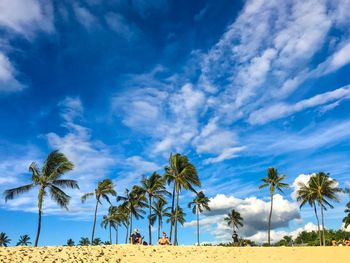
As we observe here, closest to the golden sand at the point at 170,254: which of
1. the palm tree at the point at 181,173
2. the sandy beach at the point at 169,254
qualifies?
the sandy beach at the point at 169,254

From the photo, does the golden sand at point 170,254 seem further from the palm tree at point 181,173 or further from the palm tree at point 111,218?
the palm tree at point 111,218

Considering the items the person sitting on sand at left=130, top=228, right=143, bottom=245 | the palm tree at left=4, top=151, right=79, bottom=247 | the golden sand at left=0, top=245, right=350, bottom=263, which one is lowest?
the golden sand at left=0, top=245, right=350, bottom=263

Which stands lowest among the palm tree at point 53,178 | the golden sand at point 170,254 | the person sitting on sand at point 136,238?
the golden sand at point 170,254

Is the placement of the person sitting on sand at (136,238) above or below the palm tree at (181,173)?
below

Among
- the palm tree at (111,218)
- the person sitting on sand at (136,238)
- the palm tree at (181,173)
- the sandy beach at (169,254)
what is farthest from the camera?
the palm tree at (111,218)

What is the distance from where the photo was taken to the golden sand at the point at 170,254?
63.3 ft

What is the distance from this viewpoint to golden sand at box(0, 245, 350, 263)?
1930cm

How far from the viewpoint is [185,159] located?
49125 millimetres

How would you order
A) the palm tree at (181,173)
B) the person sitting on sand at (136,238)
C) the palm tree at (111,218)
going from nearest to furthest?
the person sitting on sand at (136,238)
the palm tree at (181,173)
the palm tree at (111,218)

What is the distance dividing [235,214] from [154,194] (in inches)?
1674

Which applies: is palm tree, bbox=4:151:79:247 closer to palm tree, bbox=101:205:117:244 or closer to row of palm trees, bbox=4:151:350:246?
row of palm trees, bbox=4:151:350:246

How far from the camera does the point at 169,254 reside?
2375 centimetres

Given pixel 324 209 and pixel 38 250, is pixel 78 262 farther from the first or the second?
pixel 324 209

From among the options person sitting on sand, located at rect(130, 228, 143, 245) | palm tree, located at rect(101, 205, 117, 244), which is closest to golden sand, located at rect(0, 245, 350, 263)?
person sitting on sand, located at rect(130, 228, 143, 245)
